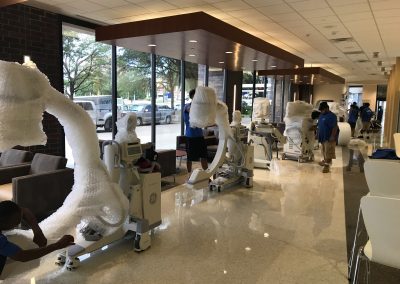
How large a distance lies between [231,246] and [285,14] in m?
4.10

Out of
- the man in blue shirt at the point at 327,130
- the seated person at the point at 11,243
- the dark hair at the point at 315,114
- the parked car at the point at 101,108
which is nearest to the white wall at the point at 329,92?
the dark hair at the point at 315,114

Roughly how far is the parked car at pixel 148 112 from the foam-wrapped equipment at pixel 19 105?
15.0 feet

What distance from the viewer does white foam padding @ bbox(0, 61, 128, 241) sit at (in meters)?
2.19

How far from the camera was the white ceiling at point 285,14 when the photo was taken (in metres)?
5.10

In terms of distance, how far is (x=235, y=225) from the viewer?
3941 millimetres

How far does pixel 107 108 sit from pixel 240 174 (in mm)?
3069

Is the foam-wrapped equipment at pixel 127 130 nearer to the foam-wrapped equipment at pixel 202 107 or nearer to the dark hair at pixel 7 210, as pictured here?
the dark hair at pixel 7 210

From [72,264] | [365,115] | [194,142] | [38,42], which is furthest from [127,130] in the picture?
[365,115]

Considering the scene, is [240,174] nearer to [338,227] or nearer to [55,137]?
[338,227]

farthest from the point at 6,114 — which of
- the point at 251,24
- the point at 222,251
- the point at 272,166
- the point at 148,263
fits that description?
the point at 272,166

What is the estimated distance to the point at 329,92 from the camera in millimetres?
18125

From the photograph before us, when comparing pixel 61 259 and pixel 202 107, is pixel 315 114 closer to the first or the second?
→ pixel 202 107

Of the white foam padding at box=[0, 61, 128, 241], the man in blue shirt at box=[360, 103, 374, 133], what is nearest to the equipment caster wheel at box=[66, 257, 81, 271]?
the white foam padding at box=[0, 61, 128, 241]

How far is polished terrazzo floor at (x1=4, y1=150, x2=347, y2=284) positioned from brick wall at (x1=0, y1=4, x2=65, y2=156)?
2.37 m
